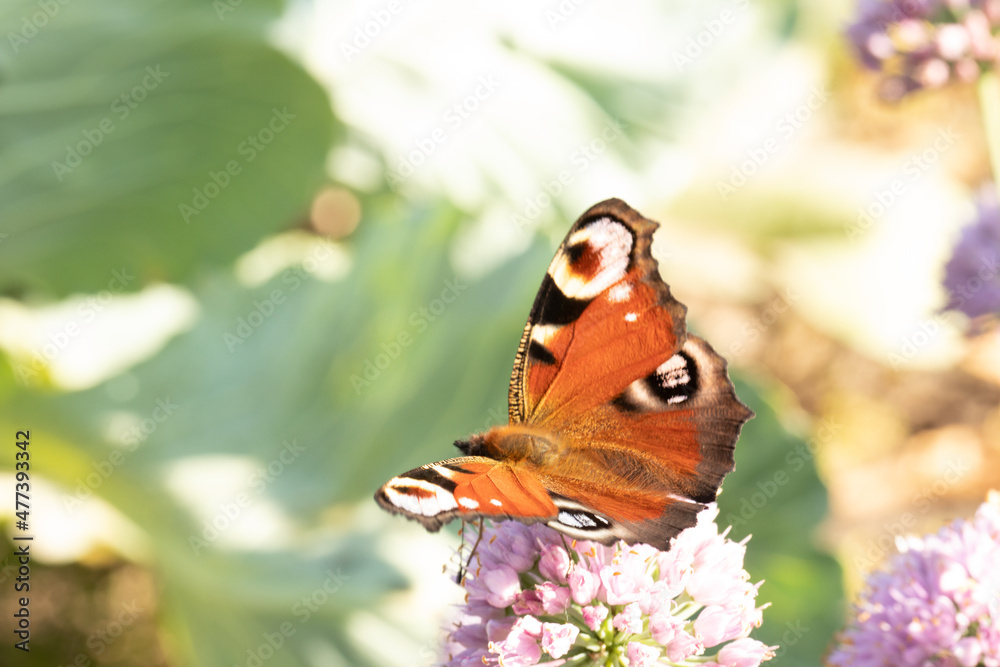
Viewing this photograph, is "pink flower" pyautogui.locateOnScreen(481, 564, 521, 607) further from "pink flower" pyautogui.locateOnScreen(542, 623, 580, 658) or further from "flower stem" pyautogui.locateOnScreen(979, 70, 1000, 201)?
"flower stem" pyautogui.locateOnScreen(979, 70, 1000, 201)

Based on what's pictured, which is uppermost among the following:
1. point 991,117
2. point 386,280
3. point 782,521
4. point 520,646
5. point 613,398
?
point 991,117

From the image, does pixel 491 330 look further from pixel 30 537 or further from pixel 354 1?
pixel 30 537

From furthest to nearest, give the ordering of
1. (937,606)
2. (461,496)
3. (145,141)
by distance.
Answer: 1. (145,141)
2. (937,606)
3. (461,496)

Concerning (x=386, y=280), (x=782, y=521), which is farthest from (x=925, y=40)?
(x=386, y=280)

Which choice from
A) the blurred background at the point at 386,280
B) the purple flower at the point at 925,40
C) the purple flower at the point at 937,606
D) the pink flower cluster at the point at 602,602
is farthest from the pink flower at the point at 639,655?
the purple flower at the point at 925,40

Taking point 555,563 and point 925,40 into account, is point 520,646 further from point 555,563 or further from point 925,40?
point 925,40

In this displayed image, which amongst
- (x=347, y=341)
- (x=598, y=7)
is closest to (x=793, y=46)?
(x=598, y=7)

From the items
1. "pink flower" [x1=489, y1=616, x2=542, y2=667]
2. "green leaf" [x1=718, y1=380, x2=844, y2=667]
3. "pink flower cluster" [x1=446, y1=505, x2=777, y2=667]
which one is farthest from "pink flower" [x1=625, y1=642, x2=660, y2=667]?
"green leaf" [x1=718, y1=380, x2=844, y2=667]
